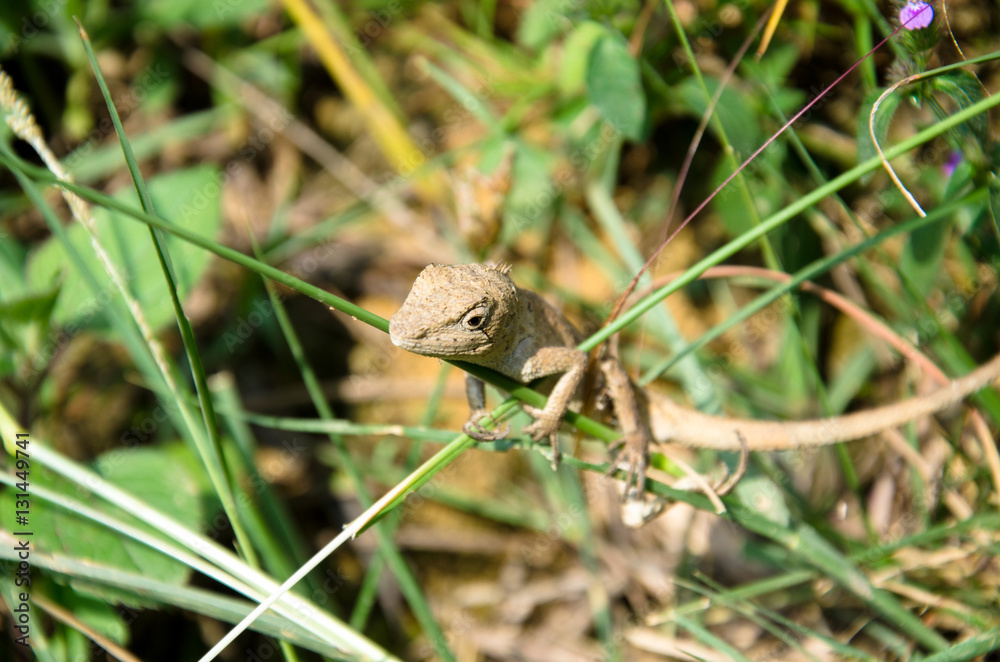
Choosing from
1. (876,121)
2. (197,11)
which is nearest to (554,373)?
(876,121)

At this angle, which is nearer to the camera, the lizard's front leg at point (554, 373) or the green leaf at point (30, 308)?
the lizard's front leg at point (554, 373)

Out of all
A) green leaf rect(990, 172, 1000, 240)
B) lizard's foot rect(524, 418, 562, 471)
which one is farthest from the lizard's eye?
green leaf rect(990, 172, 1000, 240)

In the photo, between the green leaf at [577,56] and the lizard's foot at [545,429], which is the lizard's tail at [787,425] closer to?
the lizard's foot at [545,429]

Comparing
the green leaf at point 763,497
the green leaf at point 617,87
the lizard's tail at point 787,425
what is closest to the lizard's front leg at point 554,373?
the lizard's tail at point 787,425

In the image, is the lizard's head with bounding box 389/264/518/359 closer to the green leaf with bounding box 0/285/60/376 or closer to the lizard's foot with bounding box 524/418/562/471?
the lizard's foot with bounding box 524/418/562/471

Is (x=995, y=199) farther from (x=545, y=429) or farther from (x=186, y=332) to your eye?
(x=186, y=332)

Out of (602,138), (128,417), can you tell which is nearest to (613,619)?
(602,138)
